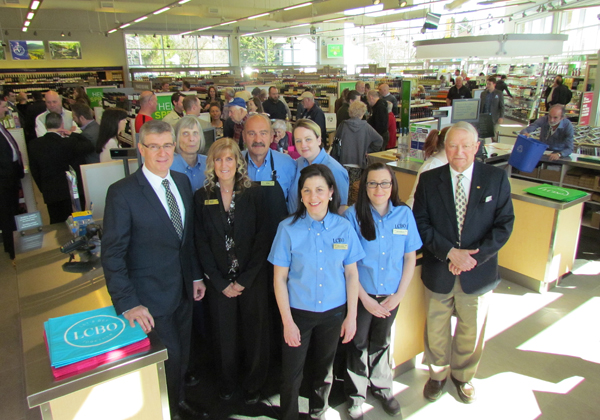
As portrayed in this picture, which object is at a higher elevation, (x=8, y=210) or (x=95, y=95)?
(x=95, y=95)

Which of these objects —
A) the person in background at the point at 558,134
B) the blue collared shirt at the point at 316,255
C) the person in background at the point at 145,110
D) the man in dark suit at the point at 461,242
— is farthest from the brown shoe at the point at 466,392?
the person in background at the point at 145,110

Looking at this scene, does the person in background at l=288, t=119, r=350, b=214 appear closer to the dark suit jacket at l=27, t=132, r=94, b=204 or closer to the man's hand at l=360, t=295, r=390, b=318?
the man's hand at l=360, t=295, r=390, b=318

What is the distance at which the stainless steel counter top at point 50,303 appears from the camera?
4.89ft

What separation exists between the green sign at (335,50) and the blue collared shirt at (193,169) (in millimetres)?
25878

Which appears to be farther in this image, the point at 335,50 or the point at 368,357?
the point at 335,50

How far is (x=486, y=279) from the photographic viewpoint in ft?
8.01

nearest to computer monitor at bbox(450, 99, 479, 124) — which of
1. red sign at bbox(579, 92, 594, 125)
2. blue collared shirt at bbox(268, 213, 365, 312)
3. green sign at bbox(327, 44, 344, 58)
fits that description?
red sign at bbox(579, 92, 594, 125)

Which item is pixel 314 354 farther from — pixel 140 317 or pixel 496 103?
pixel 496 103

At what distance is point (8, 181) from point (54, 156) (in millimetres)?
654

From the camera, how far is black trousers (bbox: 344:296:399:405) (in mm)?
2359

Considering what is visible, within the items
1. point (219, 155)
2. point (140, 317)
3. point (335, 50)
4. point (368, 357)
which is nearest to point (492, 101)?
point (368, 357)

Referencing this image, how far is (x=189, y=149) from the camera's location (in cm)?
283

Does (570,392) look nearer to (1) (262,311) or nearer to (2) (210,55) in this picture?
(1) (262,311)

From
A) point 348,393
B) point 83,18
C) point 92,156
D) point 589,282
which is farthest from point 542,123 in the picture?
point 83,18
